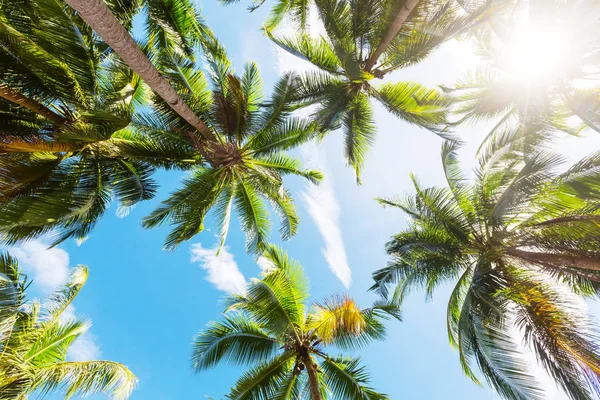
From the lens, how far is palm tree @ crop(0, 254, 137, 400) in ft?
22.2

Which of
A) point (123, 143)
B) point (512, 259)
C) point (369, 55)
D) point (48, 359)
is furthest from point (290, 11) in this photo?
point (48, 359)

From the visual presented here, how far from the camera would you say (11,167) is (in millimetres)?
6430

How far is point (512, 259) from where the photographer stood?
7961 millimetres

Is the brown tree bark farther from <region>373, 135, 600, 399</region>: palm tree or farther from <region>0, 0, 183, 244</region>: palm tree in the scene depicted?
<region>373, 135, 600, 399</region>: palm tree

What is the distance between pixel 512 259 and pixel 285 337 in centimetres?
595

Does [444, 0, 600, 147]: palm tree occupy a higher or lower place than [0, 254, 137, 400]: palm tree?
higher

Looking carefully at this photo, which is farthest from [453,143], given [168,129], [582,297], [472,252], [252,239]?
[168,129]

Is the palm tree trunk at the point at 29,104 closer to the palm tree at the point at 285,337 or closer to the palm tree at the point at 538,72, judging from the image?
the palm tree at the point at 285,337

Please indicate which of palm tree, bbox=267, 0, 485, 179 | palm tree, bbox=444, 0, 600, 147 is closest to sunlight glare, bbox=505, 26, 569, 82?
palm tree, bbox=444, 0, 600, 147

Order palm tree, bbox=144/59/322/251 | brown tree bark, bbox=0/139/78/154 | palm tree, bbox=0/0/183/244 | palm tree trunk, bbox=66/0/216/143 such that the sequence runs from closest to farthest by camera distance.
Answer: palm tree trunk, bbox=66/0/216/143
brown tree bark, bbox=0/139/78/154
palm tree, bbox=0/0/183/244
palm tree, bbox=144/59/322/251

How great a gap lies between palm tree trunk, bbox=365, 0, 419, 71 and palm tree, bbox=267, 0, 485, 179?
3cm

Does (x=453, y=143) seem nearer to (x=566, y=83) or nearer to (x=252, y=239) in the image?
(x=566, y=83)

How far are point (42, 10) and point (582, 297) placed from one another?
42.4 feet

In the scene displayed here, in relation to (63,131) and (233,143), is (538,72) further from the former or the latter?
A: (63,131)
